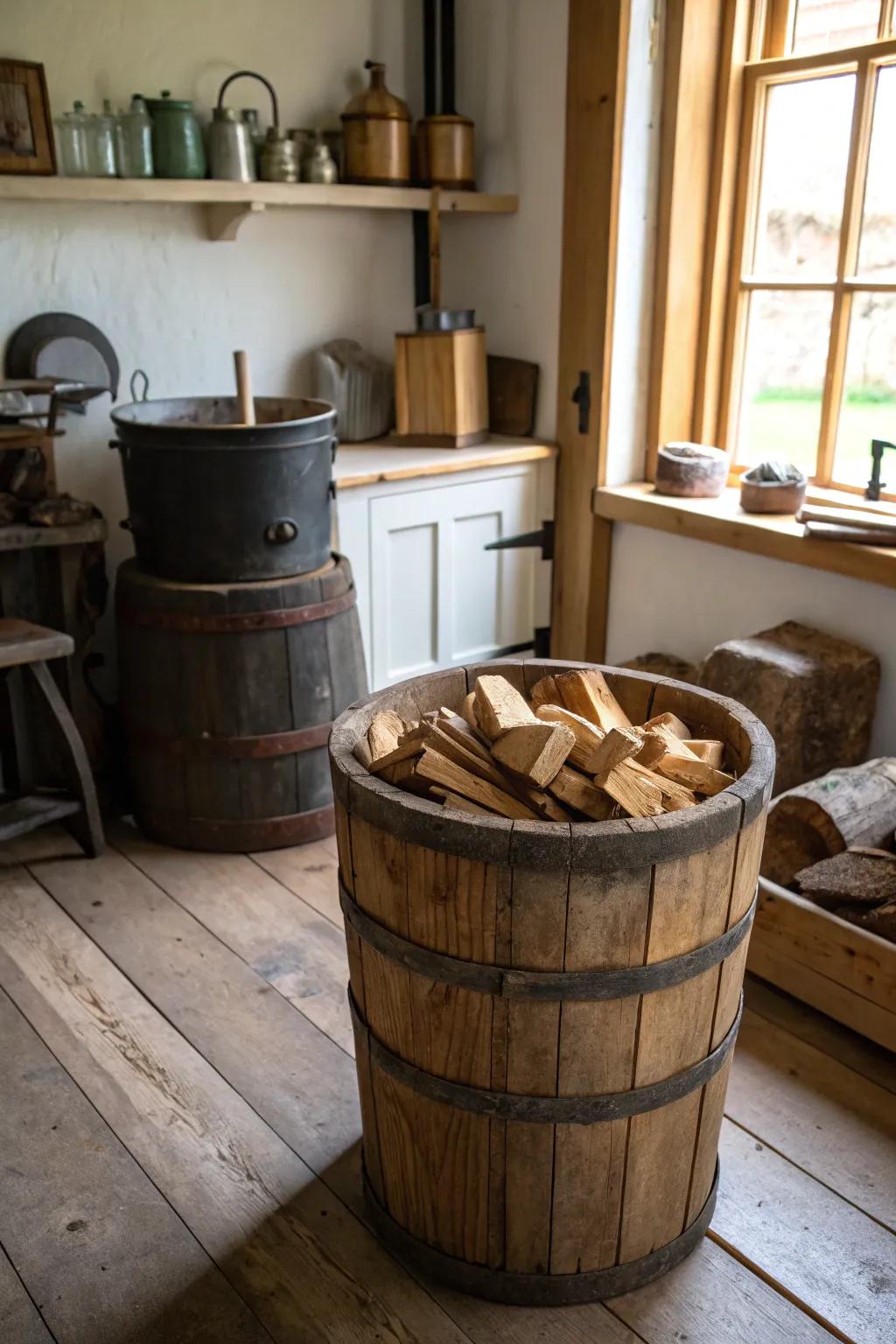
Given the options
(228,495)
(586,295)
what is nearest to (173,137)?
(228,495)

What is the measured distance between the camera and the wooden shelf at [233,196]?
2.74 m

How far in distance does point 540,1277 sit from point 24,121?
9.04 feet

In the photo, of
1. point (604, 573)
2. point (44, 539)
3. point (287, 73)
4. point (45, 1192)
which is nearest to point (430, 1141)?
point (45, 1192)

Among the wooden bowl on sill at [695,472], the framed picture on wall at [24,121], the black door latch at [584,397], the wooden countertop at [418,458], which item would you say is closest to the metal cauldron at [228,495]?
the wooden countertop at [418,458]

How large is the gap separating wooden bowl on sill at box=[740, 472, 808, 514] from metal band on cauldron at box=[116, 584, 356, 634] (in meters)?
1.13

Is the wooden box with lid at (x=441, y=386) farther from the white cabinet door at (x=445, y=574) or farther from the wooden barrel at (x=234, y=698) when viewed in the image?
the wooden barrel at (x=234, y=698)

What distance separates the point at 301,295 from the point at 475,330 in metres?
0.54

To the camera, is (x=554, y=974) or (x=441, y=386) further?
(x=441, y=386)

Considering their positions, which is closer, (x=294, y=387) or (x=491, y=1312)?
(x=491, y=1312)

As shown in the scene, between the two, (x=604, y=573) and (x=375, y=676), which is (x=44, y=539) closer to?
(x=375, y=676)

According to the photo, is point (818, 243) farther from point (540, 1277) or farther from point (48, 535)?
point (540, 1277)

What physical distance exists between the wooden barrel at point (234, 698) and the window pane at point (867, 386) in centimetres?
137

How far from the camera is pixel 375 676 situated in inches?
133

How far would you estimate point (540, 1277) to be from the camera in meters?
1.62
